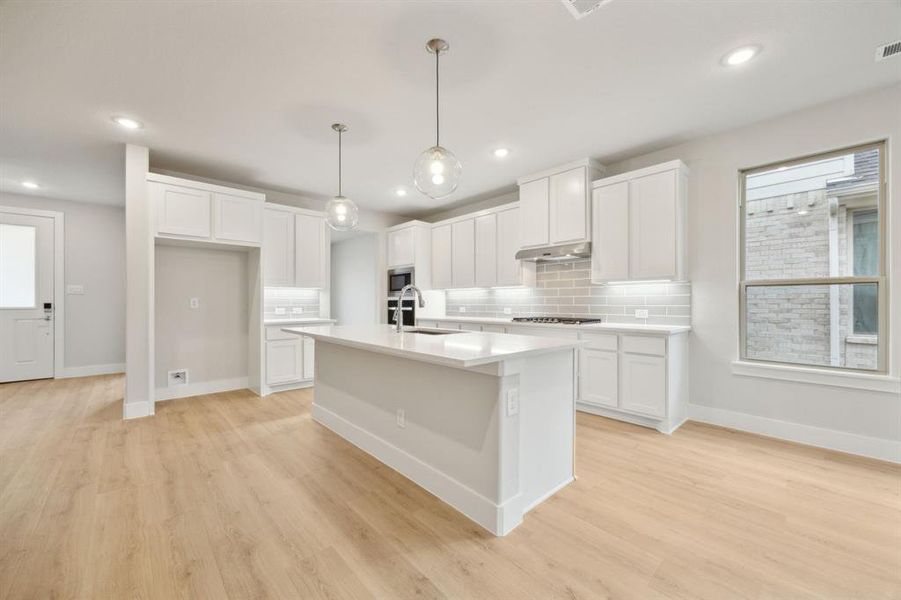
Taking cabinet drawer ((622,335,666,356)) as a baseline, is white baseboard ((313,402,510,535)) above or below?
below

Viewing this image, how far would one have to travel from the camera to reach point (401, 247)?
6.06 m

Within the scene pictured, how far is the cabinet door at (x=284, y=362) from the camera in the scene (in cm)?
460

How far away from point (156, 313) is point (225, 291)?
0.76 m

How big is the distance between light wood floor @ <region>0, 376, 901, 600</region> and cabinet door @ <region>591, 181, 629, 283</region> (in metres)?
1.62

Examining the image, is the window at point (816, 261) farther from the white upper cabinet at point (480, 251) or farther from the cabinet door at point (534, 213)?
the white upper cabinet at point (480, 251)

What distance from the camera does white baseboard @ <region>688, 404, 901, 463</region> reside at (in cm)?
268

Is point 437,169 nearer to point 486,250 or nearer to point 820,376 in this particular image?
point 486,250

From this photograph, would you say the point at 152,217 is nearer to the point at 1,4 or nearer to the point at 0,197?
the point at 1,4

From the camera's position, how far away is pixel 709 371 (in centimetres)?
349

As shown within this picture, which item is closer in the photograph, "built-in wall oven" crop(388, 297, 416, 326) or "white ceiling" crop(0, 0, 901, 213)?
"white ceiling" crop(0, 0, 901, 213)

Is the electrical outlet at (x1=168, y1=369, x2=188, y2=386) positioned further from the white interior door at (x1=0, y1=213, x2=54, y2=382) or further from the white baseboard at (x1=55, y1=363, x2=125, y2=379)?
the white interior door at (x1=0, y1=213, x2=54, y2=382)

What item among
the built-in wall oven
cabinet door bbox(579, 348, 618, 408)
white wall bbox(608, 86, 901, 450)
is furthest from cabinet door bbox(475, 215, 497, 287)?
white wall bbox(608, 86, 901, 450)

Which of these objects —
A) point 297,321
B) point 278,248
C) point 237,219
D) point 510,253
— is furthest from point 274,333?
point 510,253

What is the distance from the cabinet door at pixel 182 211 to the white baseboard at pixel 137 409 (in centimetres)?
175
